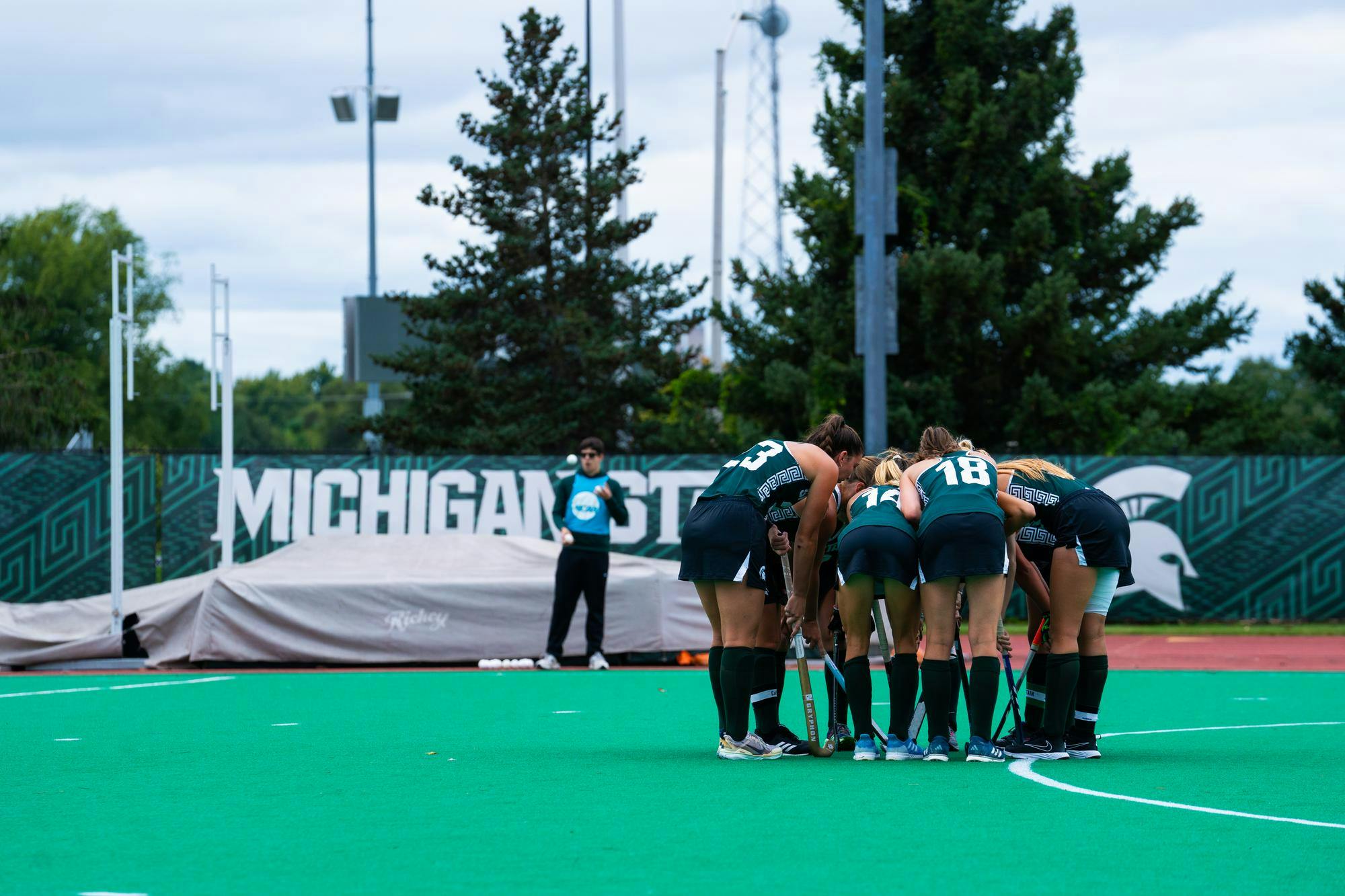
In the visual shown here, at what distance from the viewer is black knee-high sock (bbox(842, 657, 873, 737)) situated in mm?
8359

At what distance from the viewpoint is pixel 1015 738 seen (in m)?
8.49

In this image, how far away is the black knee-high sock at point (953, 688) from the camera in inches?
325

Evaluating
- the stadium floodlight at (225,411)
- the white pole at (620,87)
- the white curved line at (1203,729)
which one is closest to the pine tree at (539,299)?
the white pole at (620,87)

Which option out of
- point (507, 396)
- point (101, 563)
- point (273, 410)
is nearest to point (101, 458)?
point (101, 563)

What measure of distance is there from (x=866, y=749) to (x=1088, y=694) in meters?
1.21

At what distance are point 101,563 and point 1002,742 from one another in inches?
547

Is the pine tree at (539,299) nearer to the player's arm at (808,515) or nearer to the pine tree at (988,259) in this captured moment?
the pine tree at (988,259)

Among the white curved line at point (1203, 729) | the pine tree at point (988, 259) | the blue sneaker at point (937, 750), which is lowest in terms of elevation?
the white curved line at point (1203, 729)

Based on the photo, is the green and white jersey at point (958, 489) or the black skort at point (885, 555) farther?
the black skort at point (885, 555)

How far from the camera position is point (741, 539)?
8227 mm

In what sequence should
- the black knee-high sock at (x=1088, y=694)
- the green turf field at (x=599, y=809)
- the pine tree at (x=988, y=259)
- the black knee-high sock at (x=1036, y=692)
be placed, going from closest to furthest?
the green turf field at (x=599, y=809)
the black knee-high sock at (x=1088, y=694)
the black knee-high sock at (x=1036, y=692)
the pine tree at (x=988, y=259)

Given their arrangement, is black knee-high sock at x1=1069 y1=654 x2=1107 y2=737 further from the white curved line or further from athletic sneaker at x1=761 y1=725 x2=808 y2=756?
athletic sneaker at x1=761 y1=725 x2=808 y2=756

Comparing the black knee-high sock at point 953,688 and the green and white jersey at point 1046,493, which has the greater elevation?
the green and white jersey at point 1046,493

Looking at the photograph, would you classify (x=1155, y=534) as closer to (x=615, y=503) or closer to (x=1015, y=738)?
(x=615, y=503)
